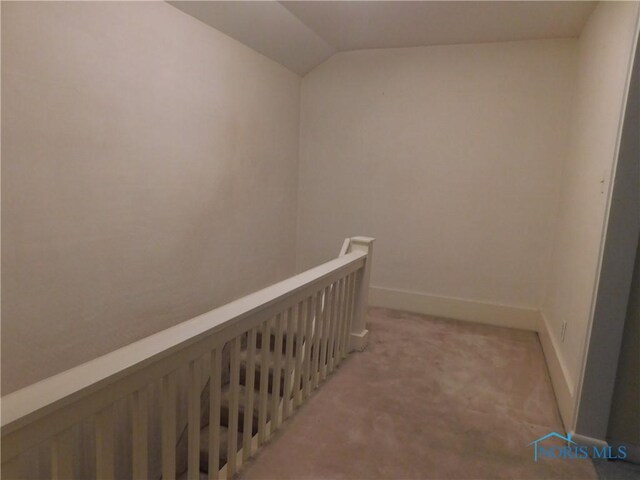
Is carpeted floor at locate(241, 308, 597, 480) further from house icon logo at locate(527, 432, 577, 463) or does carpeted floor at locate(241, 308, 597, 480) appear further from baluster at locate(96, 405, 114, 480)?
baluster at locate(96, 405, 114, 480)

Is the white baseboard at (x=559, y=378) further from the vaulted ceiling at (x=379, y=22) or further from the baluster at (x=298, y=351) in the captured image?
the vaulted ceiling at (x=379, y=22)

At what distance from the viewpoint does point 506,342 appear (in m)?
3.26

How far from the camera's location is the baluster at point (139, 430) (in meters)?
1.13

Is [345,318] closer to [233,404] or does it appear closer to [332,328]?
[332,328]

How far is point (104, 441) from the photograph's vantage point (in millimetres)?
1046

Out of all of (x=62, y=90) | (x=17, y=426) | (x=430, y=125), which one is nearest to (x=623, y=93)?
(x=430, y=125)

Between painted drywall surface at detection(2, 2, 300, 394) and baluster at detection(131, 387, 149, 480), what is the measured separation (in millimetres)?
1021

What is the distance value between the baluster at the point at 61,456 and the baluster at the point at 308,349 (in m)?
1.31

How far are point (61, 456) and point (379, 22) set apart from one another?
3333mm

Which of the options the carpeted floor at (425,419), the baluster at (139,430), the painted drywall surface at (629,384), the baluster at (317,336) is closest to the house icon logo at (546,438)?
the carpeted floor at (425,419)

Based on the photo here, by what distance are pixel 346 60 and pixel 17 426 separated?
3.88 meters

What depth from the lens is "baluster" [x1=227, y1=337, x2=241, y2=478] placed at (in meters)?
1.58

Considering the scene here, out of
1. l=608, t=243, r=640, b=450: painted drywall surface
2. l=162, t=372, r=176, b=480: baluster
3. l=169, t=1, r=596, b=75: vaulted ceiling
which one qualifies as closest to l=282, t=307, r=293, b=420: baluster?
l=162, t=372, r=176, b=480: baluster

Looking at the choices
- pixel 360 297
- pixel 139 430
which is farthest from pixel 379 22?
pixel 139 430
